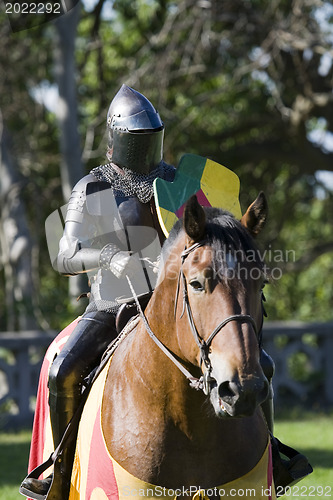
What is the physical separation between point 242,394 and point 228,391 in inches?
2.5

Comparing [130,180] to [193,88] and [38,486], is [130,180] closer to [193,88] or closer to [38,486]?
[38,486]

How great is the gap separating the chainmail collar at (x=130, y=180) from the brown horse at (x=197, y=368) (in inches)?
30.8

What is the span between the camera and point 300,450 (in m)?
8.88

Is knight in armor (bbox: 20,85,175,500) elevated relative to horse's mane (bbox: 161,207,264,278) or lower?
lower

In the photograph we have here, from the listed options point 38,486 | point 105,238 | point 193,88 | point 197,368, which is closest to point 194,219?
point 197,368

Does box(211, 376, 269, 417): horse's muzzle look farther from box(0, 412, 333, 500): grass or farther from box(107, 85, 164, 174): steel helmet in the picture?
box(0, 412, 333, 500): grass

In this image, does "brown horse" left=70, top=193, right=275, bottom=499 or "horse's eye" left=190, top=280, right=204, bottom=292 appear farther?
"horse's eye" left=190, top=280, right=204, bottom=292

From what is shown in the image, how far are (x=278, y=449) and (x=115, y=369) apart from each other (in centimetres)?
100

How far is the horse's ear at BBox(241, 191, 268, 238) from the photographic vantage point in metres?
3.09

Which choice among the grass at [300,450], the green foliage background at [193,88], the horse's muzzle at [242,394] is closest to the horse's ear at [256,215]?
the horse's muzzle at [242,394]

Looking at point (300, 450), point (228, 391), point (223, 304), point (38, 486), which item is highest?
point (223, 304)

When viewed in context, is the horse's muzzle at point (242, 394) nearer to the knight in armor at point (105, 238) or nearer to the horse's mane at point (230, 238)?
the horse's mane at point (230, 238)

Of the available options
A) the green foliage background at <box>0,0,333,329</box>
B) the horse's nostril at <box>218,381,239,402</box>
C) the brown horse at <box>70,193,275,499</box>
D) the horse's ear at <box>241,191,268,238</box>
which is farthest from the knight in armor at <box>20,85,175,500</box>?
the green foliage background at <box>0,0,333,329</box>

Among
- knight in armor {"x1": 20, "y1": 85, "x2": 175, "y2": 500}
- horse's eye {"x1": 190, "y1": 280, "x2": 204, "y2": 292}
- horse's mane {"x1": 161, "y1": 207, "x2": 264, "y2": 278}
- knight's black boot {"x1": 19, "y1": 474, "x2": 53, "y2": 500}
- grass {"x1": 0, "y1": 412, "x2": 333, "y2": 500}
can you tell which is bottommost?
grass {"x1": 0, "y1": 412, "x2": 333, "y2": 500}
